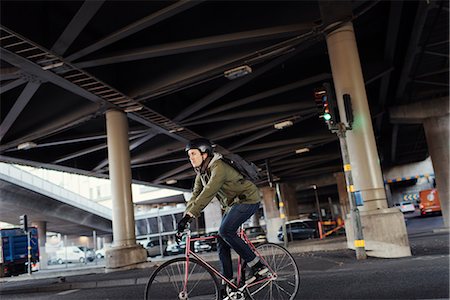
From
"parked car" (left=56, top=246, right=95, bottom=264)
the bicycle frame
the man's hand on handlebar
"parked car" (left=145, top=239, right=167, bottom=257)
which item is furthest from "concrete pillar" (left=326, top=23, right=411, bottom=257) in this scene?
"parked car" (left=56, top=246, right=95, bottom=264)

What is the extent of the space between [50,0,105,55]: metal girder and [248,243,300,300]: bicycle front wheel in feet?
25.6

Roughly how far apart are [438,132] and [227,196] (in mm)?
20171

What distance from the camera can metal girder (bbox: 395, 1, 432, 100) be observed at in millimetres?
12399

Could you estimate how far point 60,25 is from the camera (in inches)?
452

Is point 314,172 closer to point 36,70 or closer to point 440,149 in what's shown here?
point 440,149

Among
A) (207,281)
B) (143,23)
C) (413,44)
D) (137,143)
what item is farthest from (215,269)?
(137,143)

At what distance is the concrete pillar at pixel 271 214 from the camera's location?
44656mm

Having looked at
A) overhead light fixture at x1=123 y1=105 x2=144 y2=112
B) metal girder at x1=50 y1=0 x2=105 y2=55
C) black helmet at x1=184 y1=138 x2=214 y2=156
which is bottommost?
black helmet at x1=184 y1=138 x2=214 y2=156

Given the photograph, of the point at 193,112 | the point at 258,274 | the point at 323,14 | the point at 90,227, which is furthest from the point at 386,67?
the point at 90,227

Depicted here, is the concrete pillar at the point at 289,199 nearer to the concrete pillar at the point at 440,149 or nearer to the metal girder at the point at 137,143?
the metal girder at the point at 137,143

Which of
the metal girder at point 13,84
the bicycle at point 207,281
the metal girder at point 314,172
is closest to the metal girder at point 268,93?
the metal girder at point 13,84

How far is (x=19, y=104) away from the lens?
1463 cm

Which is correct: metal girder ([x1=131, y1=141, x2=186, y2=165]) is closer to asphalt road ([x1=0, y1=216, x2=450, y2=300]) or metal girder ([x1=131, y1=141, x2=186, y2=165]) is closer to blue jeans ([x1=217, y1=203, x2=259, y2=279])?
asphalt road ([x1=0, y1=216, x2=450, y2=300])

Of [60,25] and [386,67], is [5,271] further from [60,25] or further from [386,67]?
[386,67]
